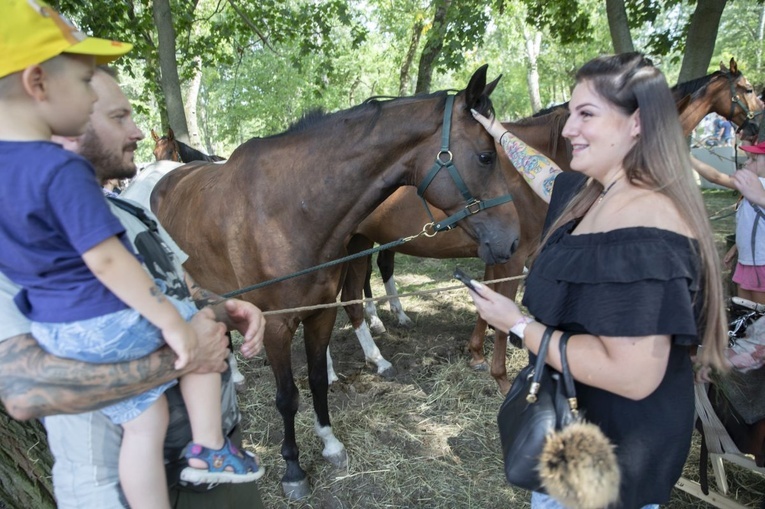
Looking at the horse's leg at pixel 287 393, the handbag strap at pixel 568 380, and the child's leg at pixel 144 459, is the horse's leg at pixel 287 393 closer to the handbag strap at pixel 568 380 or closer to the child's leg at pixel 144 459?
the child's leg at pixel 144 459

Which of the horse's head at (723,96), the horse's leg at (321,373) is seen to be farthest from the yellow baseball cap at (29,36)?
the horse's head at (723,96)

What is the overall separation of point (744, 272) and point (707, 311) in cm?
215

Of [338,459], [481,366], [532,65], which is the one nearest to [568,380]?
[338,459]

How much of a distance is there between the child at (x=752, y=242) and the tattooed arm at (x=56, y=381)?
3269mm

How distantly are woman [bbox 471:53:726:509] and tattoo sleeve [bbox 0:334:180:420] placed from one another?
110 centimetres

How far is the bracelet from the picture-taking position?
1.34 m

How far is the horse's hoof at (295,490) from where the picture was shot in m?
3.02

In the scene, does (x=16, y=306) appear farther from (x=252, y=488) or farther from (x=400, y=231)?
(x=400, y=231)

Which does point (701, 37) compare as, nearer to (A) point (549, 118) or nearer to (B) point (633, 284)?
(A) point (549, 118)

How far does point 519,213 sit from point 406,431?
82.5 inches

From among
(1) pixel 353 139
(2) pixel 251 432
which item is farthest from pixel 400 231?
(2) pixel 251 432

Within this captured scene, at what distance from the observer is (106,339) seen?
1161 mm

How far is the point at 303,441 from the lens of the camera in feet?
11.6

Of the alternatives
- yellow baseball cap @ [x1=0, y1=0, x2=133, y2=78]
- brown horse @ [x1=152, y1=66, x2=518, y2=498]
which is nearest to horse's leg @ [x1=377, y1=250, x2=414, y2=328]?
brown horse @ [x1=152, y1=66, x2=518, y2=498]
